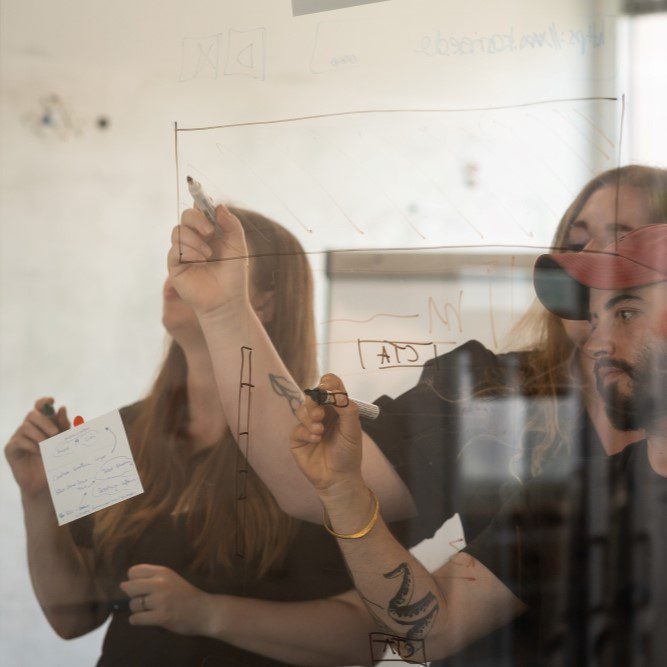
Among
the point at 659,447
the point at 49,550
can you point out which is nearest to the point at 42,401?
the point at 49,550

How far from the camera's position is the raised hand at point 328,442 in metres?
0.95

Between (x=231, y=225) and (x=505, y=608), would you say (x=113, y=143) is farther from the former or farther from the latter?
(x=505, y=608)

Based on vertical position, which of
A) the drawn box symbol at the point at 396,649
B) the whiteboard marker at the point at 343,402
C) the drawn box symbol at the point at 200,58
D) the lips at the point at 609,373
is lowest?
the drawn box symbol at the point at 396,649

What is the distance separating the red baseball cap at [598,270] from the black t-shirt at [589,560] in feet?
0.62

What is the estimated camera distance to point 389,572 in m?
0.94

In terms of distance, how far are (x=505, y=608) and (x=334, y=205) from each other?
55 centimetres

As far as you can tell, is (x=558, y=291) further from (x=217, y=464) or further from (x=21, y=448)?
(x=21, y=448)

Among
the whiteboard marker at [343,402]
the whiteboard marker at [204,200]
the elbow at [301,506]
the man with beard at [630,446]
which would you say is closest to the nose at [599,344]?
the man with beard at [630,446]

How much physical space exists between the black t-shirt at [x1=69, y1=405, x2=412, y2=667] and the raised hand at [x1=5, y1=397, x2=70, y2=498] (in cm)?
8

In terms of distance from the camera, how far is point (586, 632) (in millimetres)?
929

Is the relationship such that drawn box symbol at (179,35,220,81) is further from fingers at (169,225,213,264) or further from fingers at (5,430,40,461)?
fingers at (5,430,40,461)

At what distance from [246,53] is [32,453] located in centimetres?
63

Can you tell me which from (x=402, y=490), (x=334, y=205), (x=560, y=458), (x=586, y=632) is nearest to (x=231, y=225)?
(x=334, y=205)

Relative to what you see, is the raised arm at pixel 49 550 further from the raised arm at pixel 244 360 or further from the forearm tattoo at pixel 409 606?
the forearm tattoo at pixel 409 606
